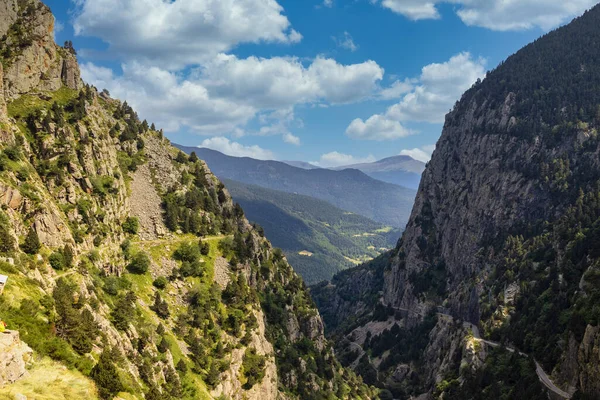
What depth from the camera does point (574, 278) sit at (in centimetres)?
12500

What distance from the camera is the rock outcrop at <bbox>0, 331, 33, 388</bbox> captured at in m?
39.2

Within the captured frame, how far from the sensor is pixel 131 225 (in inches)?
4437

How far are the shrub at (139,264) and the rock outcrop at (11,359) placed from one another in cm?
5684

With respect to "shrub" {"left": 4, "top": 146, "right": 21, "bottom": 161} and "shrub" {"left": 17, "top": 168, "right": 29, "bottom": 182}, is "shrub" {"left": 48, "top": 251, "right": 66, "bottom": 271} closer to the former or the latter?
"shrub" {"left": 17, "top": 168, "right": 29, "bottom": 182}

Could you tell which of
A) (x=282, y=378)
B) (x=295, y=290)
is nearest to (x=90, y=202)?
(x=282, y=378)

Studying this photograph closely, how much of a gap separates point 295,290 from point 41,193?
102 meters

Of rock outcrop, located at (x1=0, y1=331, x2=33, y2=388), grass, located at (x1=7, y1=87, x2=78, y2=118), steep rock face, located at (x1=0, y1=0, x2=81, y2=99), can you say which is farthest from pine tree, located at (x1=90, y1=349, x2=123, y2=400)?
steep rock face, located at (x1=0, y1=0, x2=81, y2=99)

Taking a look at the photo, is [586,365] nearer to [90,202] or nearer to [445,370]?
[445,370]

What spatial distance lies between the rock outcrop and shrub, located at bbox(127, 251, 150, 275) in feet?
186

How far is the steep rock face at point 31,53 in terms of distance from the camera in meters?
109

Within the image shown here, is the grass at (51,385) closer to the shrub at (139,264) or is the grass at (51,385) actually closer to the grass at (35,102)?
the shrub at (139,264)

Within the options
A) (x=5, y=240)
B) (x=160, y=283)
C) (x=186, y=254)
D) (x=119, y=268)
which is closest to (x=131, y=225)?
(x=186, y=254)

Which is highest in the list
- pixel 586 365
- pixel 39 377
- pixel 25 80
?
pixel 25 80

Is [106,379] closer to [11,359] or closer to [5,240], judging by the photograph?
[11,359]
